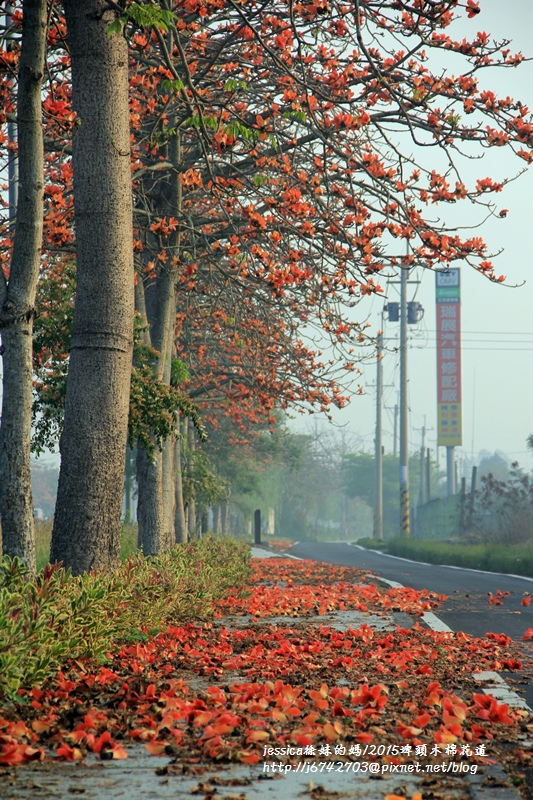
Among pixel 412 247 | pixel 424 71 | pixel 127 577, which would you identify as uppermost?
pixel 424 71

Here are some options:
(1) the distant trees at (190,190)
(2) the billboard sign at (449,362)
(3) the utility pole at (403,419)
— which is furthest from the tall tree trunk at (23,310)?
(2) the billboard sign at (449,362)

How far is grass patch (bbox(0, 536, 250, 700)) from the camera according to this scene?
4.39m

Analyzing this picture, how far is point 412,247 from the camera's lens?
11.2 m

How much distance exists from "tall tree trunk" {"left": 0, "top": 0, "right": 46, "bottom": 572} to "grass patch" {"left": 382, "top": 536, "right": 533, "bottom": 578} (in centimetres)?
1470

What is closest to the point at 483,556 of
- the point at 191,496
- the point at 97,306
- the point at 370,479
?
the point at 191,496

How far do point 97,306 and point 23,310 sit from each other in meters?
0.59

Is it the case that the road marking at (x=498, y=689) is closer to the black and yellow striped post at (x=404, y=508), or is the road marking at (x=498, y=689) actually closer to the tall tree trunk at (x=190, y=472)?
the tall tree trunk at (x=190, y=472)

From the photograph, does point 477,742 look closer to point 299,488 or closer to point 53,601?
point 53,601

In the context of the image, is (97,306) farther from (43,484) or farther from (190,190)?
(43,484)

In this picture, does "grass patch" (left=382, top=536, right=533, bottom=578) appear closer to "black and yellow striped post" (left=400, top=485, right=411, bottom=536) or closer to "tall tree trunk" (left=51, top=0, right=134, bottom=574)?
"black and yellow striped post" (left=400, top=485, right=411, bottom=536)

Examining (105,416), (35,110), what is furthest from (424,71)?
(105,416)

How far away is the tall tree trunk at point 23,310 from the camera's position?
7.19 m

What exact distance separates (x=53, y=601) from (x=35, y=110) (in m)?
4.23

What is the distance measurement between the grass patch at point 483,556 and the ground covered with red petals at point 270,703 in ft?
45.5
